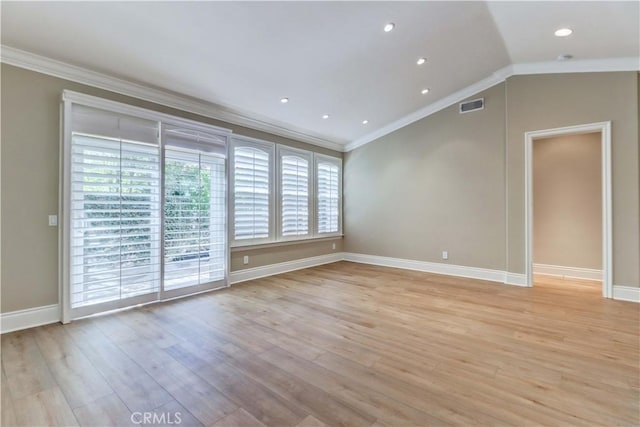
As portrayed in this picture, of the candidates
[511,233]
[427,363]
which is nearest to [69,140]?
[427,363]

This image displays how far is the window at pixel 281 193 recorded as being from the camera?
4902mm

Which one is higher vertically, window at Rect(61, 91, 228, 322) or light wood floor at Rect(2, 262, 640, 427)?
window at Rect(61, 91, 228, 322)

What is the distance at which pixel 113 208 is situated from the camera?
Answer: 342cm

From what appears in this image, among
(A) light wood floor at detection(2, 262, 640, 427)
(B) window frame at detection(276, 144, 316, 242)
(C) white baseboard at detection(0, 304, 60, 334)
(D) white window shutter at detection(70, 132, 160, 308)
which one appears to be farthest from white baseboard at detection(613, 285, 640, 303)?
(C) white baseboard at detection(0, 304, 60, 334)

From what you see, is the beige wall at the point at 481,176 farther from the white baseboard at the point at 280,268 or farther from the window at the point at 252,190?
the window at the point at 252,190

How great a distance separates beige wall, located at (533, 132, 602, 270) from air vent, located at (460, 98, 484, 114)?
148cm

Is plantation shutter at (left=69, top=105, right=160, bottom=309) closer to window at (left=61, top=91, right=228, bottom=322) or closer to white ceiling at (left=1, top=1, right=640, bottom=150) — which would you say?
window at (left=61, top=91, right=228, bottom=322)

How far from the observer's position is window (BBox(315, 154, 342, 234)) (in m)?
6.49

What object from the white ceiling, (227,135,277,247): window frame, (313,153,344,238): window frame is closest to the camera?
the white ceiling

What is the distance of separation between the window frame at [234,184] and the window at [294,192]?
0.20 metres

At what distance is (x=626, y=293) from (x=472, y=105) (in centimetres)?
355

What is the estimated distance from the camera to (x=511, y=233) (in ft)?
15.4

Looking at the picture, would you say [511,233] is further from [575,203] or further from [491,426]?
[491,426]

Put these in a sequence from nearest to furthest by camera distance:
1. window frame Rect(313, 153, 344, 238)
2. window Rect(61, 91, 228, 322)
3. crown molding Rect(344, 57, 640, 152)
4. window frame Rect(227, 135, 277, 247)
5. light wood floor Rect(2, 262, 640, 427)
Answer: light wood floor Rect(2, 262, 640, 427) → window Rect(61, 91, 228, 322) → crown molding Rect(344, 57, 640, 152) → window frame Rect(227, 135, 277, 247) → window frame Rect(313, 153, 344, 238)
